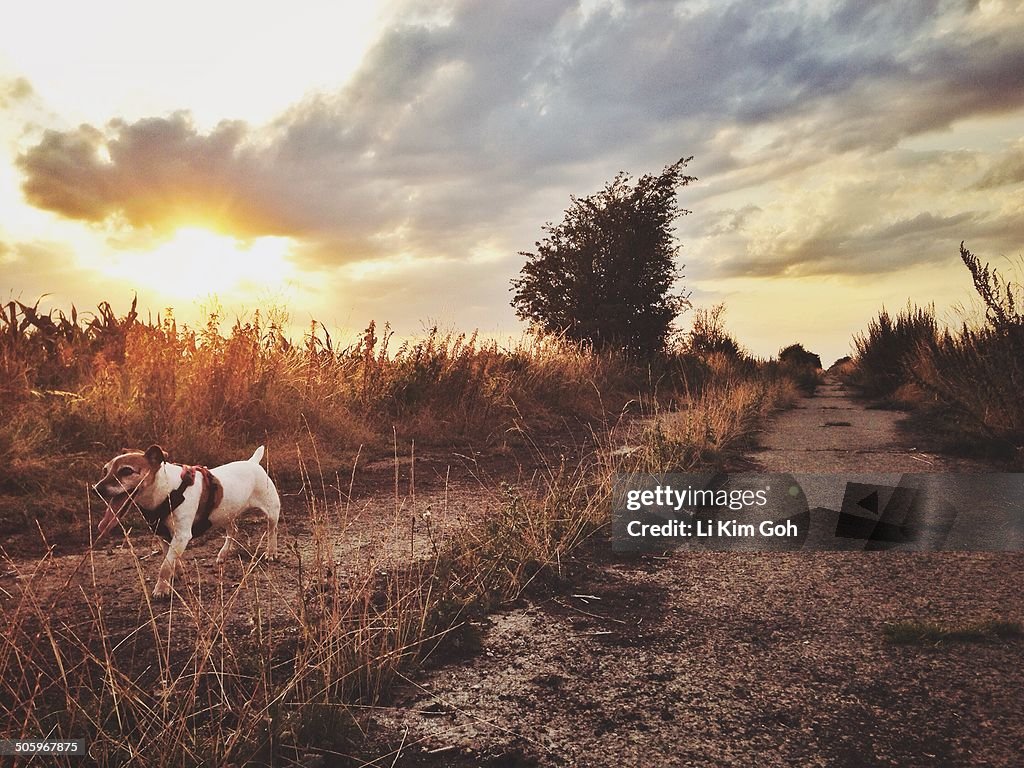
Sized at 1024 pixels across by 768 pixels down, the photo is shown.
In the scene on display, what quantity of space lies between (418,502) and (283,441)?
1.99 metres

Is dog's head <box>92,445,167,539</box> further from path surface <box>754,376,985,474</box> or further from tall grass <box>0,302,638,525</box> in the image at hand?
path surface <box>754,376,985,474</box>

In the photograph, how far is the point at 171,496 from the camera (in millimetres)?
2949

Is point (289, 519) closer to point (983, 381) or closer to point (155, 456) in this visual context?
point (155, 456)

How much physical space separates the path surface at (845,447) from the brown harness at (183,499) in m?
4.23

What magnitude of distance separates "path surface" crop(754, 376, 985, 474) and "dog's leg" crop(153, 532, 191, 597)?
442 centimetres

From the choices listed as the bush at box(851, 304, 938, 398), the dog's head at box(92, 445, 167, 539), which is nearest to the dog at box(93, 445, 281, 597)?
the dog's head at box(92, 445, 167, 539)

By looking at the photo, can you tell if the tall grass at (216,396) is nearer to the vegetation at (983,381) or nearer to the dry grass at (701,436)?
the dry grass at (701,436)

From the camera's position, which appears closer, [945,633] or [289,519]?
[945,633]

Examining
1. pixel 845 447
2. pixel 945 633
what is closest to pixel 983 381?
pixel 845 447

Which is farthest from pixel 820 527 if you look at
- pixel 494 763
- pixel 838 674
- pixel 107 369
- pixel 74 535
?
pixel 107 369

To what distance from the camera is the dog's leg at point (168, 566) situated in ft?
8.91

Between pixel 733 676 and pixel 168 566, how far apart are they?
2210 millimetres

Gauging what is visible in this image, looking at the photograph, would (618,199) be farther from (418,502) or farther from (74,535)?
(74,535)

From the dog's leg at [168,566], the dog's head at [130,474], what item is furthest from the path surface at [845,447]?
the dog's head at [130,474]
